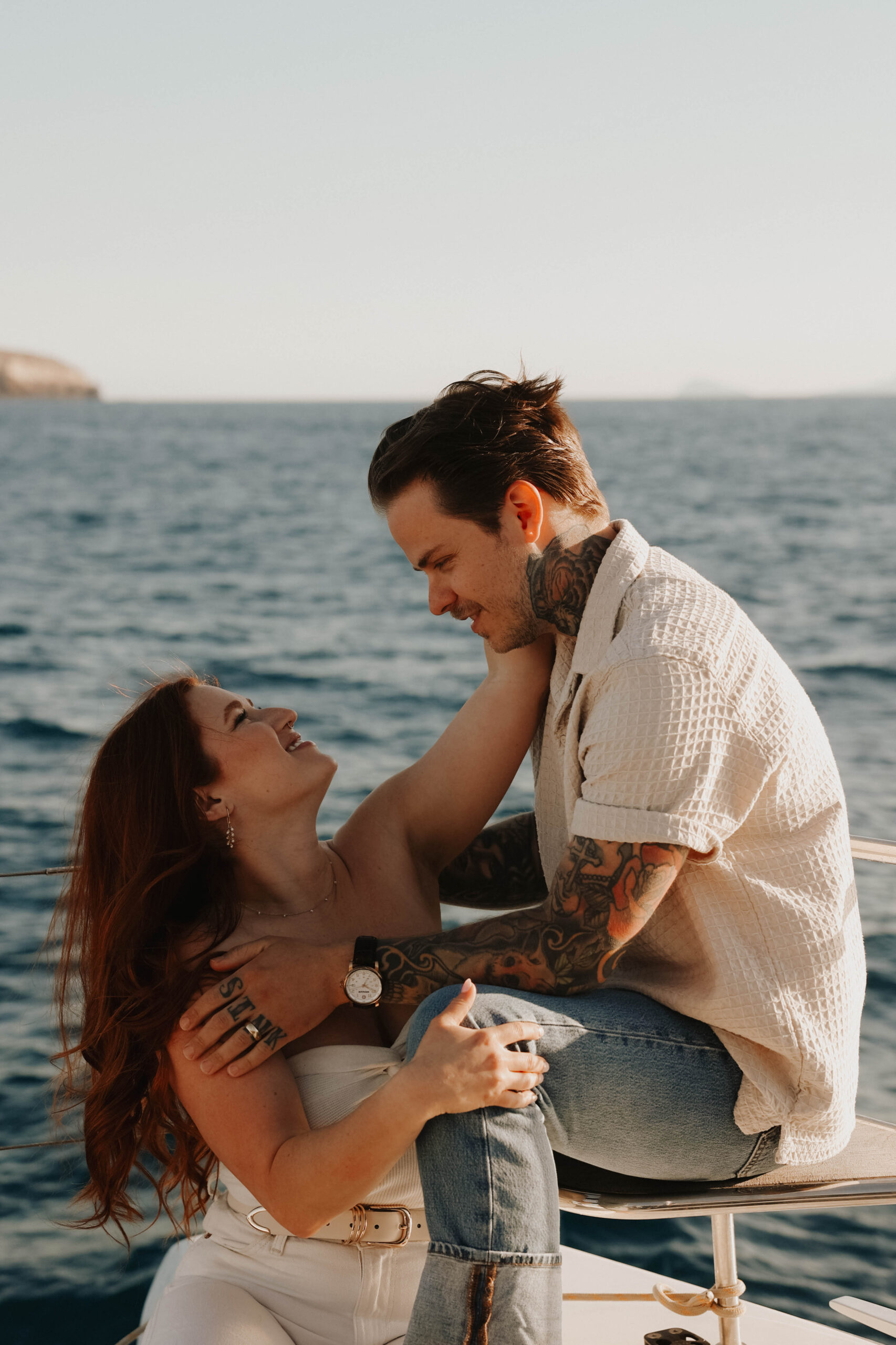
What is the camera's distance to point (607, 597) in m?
2.00

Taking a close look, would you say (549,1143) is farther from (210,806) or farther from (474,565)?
(474,565)

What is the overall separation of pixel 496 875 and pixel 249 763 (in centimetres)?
65

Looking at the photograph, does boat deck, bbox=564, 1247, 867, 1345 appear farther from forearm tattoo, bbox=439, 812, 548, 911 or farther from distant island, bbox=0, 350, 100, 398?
distant island, bbox=0, 350, 100, 398

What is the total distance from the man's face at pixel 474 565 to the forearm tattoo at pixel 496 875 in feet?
1.50

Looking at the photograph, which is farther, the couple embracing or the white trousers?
the white trousers

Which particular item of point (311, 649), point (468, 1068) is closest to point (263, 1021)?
point (468, 1068)

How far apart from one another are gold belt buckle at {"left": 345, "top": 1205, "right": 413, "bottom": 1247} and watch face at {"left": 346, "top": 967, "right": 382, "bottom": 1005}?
33cm

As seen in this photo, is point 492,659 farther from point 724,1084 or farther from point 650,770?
point 724,1084

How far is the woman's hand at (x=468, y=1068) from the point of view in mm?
1584

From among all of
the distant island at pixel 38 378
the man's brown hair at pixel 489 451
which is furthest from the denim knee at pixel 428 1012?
the distant island at pixel 38 378

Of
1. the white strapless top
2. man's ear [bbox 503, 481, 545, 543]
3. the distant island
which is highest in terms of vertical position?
the distant island

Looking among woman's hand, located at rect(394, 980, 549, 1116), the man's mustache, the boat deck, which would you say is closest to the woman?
woman's hand, located at rect(394, 980, 549, 1116)

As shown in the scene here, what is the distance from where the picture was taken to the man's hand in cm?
188

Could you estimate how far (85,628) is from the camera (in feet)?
52.7
